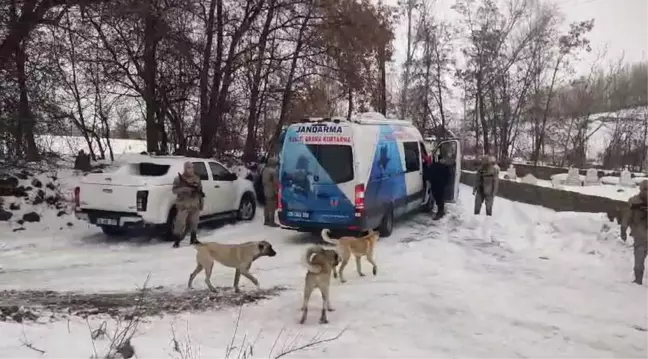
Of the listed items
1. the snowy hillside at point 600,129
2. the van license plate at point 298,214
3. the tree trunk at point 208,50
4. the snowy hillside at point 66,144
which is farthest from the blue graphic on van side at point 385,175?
the snowy hillside at point 600,129

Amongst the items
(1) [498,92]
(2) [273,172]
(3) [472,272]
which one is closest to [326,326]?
(3) [472,272]

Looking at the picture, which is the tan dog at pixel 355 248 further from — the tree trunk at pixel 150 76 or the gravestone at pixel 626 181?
the gravestone at pixel 626 181

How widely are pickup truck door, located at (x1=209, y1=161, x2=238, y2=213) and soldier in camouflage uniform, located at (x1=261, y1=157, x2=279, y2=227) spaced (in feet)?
2.73

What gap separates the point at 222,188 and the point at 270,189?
3.61 ft

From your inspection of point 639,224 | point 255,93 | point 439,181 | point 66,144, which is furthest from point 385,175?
point 66,144

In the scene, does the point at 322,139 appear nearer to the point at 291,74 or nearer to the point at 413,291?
the point at 413,291

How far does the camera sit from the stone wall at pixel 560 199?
13.5 metres

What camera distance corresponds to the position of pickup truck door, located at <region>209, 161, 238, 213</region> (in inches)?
522

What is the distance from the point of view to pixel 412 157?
44.9 feet

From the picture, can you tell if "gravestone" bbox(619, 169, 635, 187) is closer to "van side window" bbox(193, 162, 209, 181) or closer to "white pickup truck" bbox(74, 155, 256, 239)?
"van side window" bbox(193, 162, 209, 181)

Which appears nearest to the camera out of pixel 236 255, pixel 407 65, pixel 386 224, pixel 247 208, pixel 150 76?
pixel 236 255

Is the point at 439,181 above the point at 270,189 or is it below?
above

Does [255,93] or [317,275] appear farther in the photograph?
[255,93]

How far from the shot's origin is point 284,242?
11883 mm
